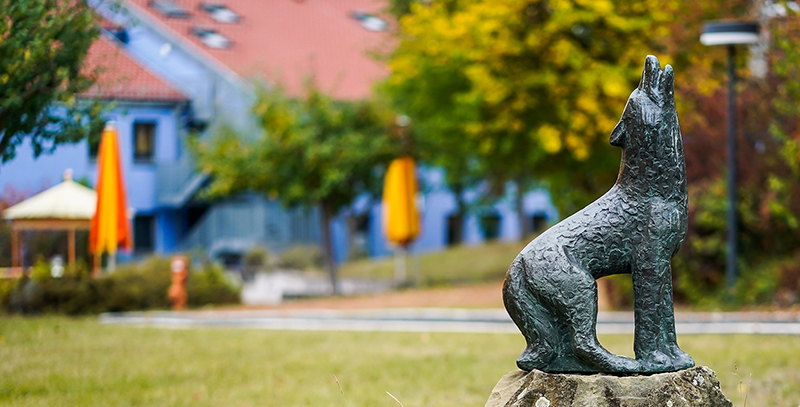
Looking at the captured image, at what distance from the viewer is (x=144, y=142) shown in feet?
93.6

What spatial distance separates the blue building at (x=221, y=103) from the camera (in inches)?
1116

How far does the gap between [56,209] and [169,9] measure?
17.0 m

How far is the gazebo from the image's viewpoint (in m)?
18.1

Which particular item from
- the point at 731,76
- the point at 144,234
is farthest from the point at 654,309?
the point at 144,234

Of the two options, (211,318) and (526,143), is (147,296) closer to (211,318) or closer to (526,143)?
(211,318)

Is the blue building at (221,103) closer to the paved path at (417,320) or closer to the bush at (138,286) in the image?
the bush at (138,286)

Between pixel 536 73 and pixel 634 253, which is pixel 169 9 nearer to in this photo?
pixel 536 73

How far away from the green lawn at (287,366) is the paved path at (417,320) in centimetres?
84

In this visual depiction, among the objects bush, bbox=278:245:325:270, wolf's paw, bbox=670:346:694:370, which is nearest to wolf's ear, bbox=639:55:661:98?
wolf's paw, bbox=670:346:694:370

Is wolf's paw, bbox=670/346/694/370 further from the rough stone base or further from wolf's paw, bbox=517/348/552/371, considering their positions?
wolf's paw, bbox=517/348/552/371

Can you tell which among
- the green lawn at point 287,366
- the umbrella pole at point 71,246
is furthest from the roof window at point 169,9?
the green lawn at point 287,366

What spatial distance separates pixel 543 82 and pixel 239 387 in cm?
1254

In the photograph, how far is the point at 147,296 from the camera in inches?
731

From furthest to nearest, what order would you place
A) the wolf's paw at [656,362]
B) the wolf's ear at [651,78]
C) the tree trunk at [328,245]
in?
the tree trunk at [328,245]
the wolf's ear at [651,78]
the wolf's paw at [656,362]
